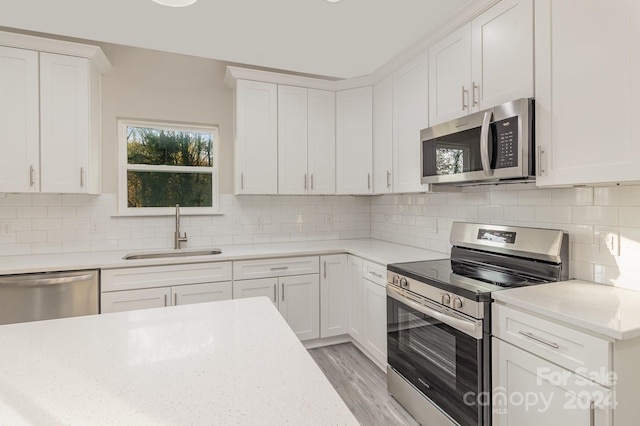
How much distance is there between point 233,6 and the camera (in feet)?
6.29

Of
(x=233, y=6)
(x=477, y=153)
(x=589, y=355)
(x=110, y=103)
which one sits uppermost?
(x=233, y=6)

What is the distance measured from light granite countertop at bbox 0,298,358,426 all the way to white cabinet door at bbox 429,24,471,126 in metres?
1.80

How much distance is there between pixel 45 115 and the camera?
2.48 meters

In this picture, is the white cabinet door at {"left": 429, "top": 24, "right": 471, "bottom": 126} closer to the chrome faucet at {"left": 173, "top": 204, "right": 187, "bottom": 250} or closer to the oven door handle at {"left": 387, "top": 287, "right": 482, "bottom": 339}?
the oven door handle at {"left": 387, "top": 287, "right": 482, "bottom": 339}

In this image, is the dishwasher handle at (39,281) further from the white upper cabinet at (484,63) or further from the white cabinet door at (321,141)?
the white upper cabinet at (484,63)

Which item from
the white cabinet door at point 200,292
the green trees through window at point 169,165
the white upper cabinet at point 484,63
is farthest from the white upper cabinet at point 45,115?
the white upper cabinet at point 484,63

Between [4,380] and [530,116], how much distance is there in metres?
2.17

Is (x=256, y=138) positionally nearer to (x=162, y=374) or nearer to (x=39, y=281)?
(x=39, y=281)

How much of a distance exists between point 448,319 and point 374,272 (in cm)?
92

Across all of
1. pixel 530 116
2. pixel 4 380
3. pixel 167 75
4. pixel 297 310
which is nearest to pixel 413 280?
pixel 530 116

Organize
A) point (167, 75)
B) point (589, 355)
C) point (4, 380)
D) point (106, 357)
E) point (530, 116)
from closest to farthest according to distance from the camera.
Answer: point (4, 380)
point (106, 357)
point (589, 355)
point (530, 116)
point (167, 75)

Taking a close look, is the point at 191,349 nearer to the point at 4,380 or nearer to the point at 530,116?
the point at 4,380

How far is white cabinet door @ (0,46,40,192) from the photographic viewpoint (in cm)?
237

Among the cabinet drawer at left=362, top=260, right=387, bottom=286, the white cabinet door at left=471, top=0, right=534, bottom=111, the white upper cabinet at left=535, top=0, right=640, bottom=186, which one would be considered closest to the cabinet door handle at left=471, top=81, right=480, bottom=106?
the white cabinet door at left=471, top=0, right=534, bottom=111
